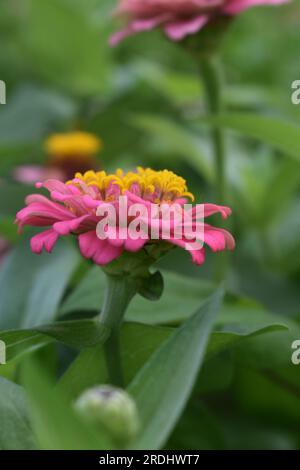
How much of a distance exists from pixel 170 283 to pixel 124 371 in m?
0.11

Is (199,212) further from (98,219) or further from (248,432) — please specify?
(248,432)

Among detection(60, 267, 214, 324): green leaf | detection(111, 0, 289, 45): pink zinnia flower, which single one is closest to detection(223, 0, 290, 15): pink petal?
detection(111, 0, 289, 45): pink zinnia flower

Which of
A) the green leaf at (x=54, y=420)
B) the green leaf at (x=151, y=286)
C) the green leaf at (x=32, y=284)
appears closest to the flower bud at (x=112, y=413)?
the green leaf at (x=54, y=420)

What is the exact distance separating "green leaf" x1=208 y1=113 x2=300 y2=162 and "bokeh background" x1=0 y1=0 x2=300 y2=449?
0.03 m

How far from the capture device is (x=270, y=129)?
551 millimetres

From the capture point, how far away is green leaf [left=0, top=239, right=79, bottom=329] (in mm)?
570

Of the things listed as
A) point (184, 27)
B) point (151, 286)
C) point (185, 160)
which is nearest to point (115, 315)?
point (151, 286)

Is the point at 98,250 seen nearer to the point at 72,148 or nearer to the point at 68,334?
the point at 68,334

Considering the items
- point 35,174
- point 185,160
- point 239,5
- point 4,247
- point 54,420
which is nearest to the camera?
point 54,420

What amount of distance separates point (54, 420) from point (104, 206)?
0.13 metres

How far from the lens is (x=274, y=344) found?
0.60 metres

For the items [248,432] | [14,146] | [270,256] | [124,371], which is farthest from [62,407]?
[14,146]

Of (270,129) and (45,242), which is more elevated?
(270,129)

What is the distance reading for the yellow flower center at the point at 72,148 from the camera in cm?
94
